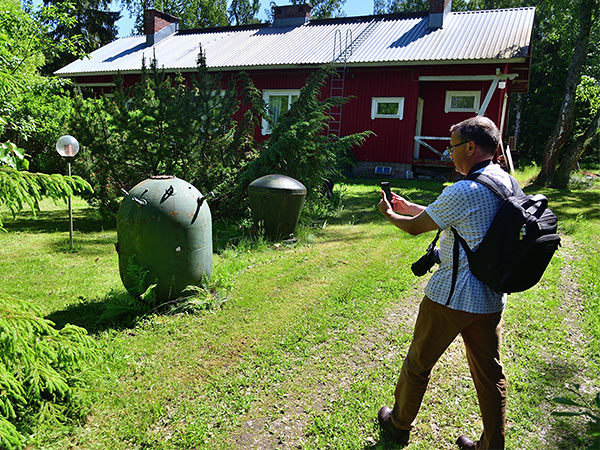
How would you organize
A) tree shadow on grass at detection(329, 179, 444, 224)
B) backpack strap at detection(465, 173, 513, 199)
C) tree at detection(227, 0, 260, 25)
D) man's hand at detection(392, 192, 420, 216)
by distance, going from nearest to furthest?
backpack strap at detection(465, 173, 513, 199) < man's hand at detection(392, 192, 420, 216) < tree shadow on grass at detection(329, 179, 444, 224) < tree at detection(227, 0, 260, 25)

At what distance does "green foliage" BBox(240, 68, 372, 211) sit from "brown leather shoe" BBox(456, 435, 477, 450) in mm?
6486

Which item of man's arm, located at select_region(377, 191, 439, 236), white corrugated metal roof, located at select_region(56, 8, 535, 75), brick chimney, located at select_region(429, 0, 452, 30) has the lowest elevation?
man's arm, located at select_region(377, 191, 439, 236)

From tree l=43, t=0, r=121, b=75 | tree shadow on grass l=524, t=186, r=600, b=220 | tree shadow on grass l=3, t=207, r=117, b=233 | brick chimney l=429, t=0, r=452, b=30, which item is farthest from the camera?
tree l=43, t=0, r=121, b=75

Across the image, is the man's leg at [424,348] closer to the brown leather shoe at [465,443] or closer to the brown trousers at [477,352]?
the brown trousers at [477,352]

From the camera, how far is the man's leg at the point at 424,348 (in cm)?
270

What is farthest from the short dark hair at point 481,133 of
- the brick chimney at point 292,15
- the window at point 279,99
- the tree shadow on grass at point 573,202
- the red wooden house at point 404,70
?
the brick chimney at point 292,15

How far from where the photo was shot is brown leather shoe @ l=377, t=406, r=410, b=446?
3160mm

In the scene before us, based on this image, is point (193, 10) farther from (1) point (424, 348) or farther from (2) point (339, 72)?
(1) point (424, 348)

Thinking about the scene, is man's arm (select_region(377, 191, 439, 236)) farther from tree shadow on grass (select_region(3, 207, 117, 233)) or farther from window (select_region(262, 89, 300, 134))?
window (select_region(262, 89, 300, 134))

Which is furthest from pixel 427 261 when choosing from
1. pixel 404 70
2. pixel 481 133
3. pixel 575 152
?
pixel 404 70

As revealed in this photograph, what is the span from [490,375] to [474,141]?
1.34 m

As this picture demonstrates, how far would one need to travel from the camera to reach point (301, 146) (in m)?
9.13

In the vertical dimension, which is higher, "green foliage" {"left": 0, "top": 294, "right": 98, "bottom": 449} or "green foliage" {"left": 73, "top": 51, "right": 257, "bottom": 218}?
"green foliage" {"left": 73, "top": 51, "right": 257, "bottom": 218}

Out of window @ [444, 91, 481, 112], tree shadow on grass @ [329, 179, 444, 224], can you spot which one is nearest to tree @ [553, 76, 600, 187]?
tree shadow on grass @ [329, 179, 444, 224]
